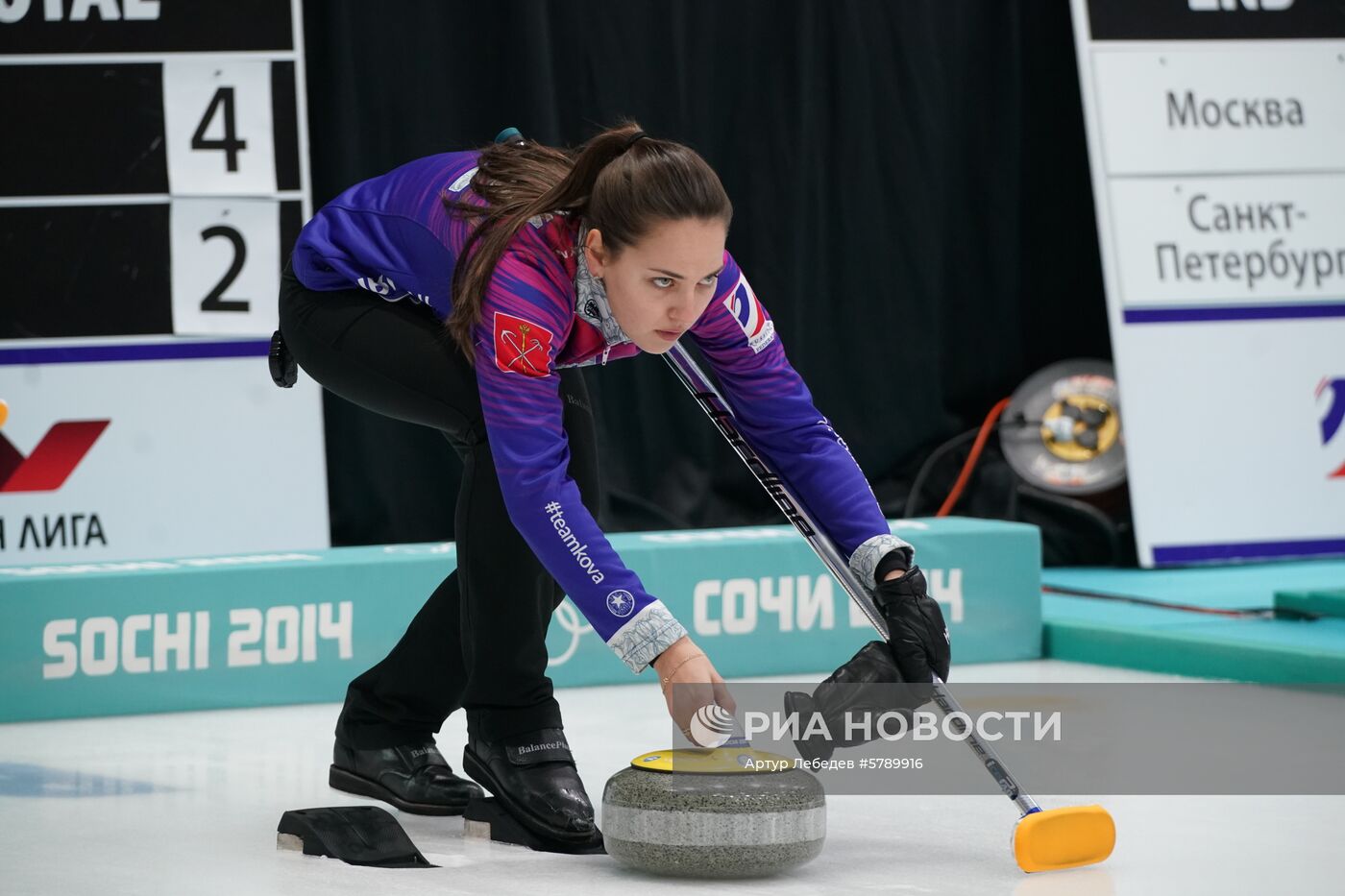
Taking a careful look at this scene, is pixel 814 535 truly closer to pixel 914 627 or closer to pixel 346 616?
pixel 914 627

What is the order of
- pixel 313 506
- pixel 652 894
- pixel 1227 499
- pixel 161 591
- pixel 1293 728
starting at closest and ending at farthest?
pixel 652 894, pixel 1293 728, pixel 161 591, pixel 313 506, pixel 1227 499

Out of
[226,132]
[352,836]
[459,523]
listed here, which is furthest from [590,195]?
[226,132]

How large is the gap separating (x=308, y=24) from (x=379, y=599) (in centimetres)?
153

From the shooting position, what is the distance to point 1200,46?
4.22 m

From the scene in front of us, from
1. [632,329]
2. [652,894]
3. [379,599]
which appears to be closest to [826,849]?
[652,894]

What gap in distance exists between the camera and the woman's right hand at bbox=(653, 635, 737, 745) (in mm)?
1634

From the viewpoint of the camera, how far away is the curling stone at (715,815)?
1.72m

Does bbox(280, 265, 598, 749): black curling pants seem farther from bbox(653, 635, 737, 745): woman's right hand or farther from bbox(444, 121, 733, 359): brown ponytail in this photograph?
bbox(653, 635, 737, 745): woman's right hand

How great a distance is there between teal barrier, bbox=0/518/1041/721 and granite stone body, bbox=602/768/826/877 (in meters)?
1.30

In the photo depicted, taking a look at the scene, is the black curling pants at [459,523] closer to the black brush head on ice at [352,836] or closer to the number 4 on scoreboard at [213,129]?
the black brush head on ice at [352,836]

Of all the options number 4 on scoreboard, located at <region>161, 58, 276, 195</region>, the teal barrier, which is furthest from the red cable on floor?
number 4 on scoreboard, located at <region>161, 58, 276, 195</region>

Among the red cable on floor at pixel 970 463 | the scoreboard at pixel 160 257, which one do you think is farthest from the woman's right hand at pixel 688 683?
the red cable on floor at pixel 970 463

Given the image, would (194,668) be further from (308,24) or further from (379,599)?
(308,24)

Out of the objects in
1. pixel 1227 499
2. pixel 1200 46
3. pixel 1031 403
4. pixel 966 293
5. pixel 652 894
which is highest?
pixel 1200 46
